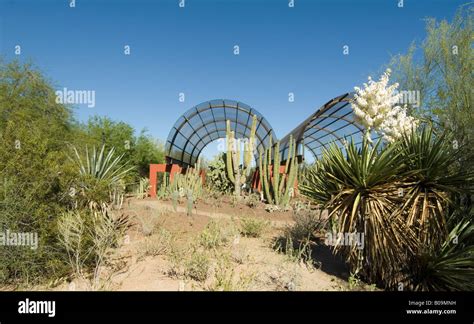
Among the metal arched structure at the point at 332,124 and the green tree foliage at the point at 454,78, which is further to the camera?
the metal arched structure at the point at 332,124

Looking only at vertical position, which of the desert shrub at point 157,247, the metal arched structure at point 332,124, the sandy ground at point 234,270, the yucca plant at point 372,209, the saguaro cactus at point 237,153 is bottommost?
the sandy ground at point 234,270

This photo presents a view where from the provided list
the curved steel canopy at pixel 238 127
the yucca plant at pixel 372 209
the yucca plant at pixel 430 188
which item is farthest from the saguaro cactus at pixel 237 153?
the yucca plant at pixel 430 188

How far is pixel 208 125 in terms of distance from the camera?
867 inches

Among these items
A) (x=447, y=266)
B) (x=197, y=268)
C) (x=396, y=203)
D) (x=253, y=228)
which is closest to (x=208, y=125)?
(x=253, y=228)

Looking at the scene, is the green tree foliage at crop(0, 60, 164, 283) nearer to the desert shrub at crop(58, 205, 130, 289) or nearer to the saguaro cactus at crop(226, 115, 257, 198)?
the desert shrub at crop(58, 205, 130, 289)

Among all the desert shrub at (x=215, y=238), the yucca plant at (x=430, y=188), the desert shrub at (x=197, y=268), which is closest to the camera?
the yucca plant at (x=430, y=188)

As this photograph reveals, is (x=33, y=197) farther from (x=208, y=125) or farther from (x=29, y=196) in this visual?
(x=208, y=125)

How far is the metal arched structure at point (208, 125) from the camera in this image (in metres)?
18.9

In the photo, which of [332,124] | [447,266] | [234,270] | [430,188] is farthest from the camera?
[332,124]

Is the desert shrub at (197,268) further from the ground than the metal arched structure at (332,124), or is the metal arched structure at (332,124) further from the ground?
the metal arched structure at (332,124)

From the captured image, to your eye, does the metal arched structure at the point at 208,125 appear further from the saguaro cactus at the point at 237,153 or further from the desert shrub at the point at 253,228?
the desert shrub at the point at 253,228

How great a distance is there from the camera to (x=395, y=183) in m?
4.22

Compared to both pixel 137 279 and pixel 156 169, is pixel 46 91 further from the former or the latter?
pixel 137 279

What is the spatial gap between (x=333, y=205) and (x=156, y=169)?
1215cm
